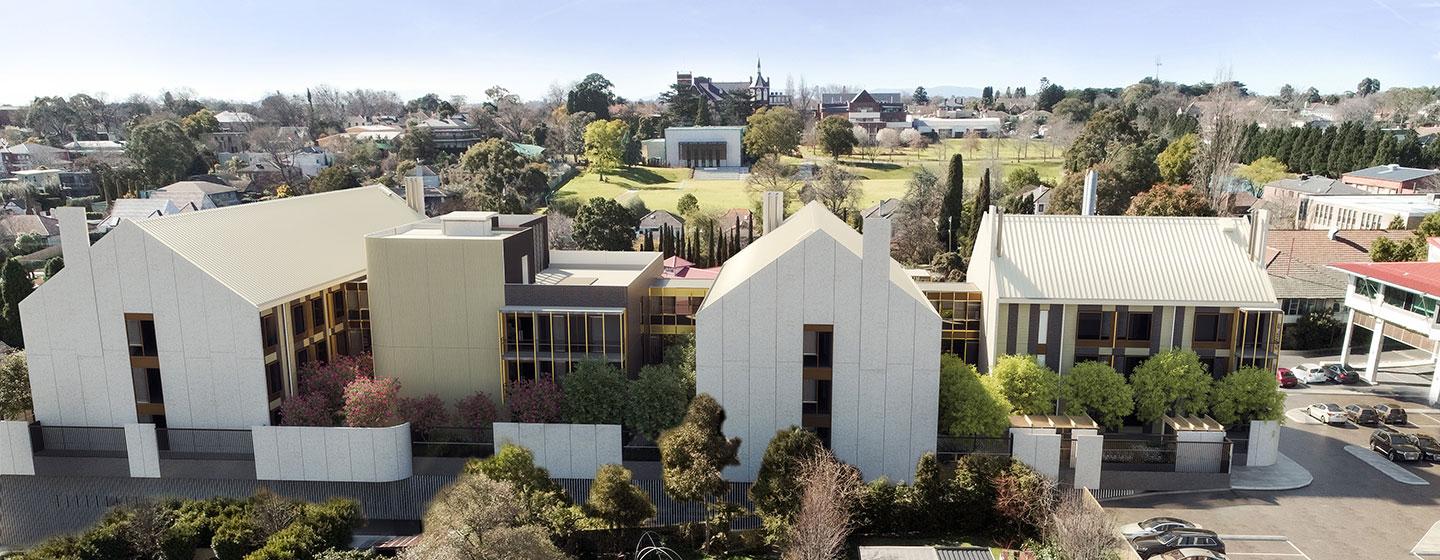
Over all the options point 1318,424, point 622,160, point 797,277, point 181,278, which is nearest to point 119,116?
point 622,160

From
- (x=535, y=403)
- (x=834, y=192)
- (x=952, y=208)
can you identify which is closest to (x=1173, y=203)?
(x=952, y=208)

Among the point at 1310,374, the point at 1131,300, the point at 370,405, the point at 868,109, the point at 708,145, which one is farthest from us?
the point at 868,109

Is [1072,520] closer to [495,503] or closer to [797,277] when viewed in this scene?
[797,277]

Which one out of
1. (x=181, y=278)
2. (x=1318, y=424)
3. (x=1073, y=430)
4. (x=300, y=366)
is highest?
(x=181, y=278)

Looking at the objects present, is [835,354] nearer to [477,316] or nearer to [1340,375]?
[477,316]

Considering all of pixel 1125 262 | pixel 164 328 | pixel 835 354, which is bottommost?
pixel 835 354

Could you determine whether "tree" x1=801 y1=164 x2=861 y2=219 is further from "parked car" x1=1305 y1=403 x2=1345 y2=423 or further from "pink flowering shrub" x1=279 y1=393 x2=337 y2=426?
"pink flowering shrub" x1=279 y1=393 x2=337 y2=426

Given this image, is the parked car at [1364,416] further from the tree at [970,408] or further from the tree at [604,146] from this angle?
the tree at [604,146]

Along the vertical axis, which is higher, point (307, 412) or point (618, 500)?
point (307, 412)
